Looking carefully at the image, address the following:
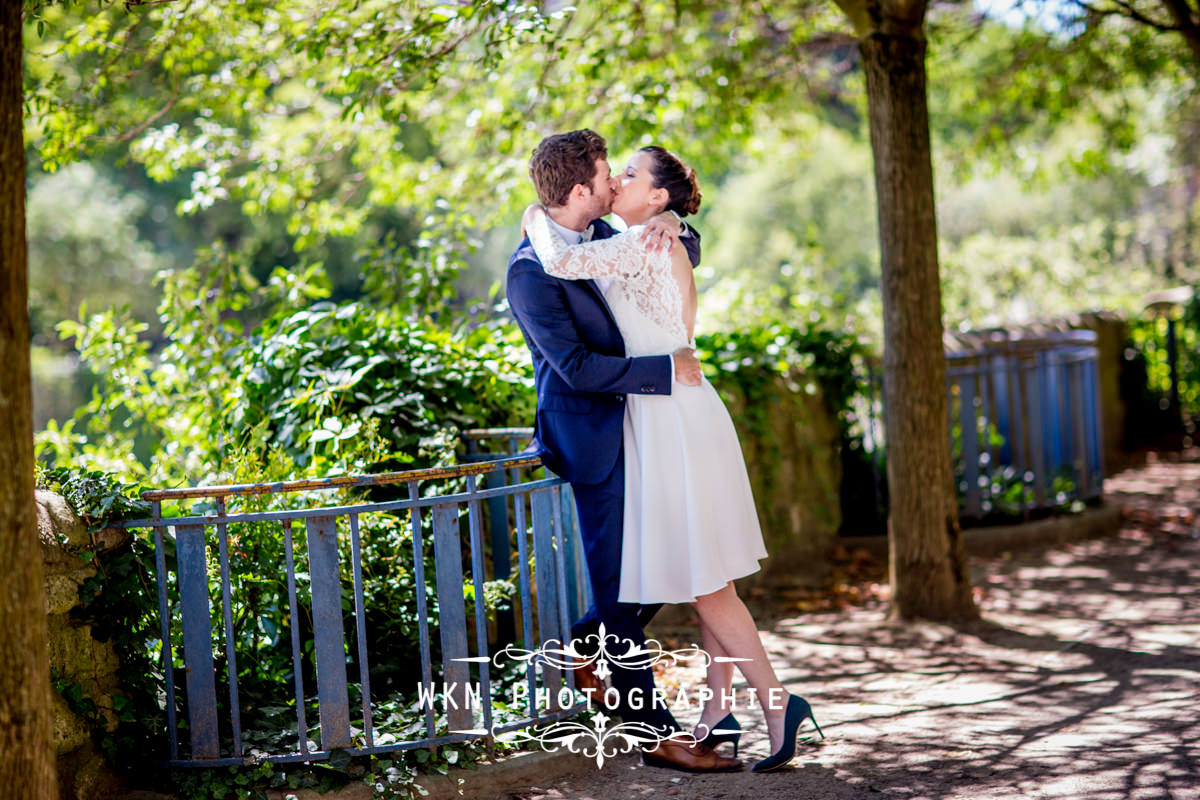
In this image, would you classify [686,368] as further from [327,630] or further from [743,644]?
[327,630]

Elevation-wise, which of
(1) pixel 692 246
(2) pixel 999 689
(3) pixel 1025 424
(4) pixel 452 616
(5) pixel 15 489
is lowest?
(2) pixel 999 689

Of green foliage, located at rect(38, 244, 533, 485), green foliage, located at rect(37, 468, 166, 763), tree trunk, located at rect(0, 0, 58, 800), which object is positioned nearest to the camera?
tree trunk, located at rect(0, 0, 58, 800)

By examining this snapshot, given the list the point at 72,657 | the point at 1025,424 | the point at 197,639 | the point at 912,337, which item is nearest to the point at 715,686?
the point at 197,639

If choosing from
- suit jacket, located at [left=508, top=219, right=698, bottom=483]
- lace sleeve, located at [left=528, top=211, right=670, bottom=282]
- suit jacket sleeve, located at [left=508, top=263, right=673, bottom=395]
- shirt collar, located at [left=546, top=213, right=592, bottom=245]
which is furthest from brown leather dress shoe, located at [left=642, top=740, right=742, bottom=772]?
shirt collar, located at [left=546, top=213, right=592, bottom=245]

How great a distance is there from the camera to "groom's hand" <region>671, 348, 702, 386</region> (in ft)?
12.8

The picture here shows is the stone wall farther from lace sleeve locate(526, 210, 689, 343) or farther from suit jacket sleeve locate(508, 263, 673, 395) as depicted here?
lace sleeve locate(526, 210, 689, 343)

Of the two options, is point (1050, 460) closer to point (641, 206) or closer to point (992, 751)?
point (992, 751)

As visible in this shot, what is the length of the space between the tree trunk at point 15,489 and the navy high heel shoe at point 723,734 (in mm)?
2277

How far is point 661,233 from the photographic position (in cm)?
386

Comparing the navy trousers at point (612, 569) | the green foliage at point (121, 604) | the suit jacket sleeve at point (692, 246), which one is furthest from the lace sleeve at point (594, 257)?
the green foliage at point (121, 604)

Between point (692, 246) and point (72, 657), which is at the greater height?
point (692, 246)

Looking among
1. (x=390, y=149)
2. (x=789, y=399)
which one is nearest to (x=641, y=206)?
(x=789, y=399)

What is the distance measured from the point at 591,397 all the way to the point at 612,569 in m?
0.60

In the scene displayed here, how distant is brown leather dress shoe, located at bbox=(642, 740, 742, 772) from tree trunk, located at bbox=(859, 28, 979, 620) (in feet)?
7.83
